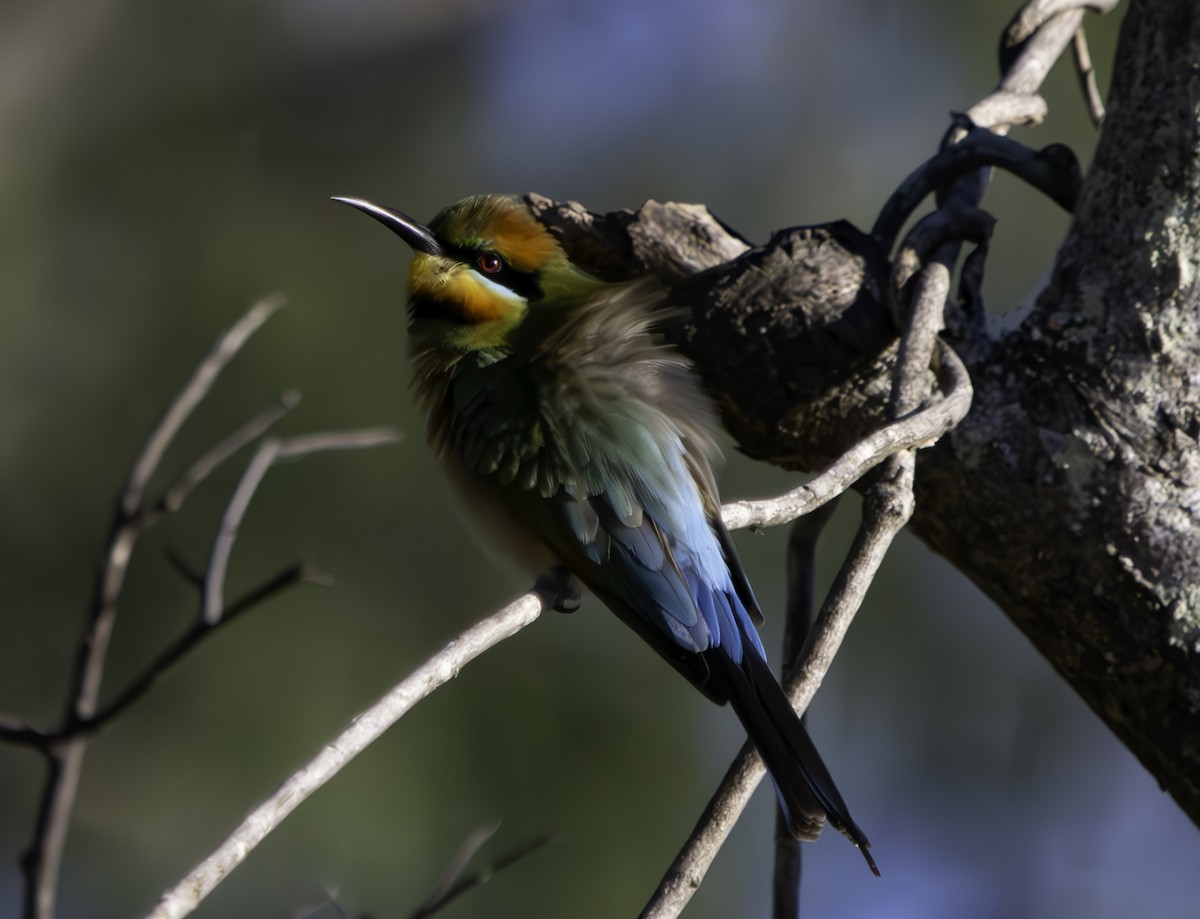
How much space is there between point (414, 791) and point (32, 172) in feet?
6.50

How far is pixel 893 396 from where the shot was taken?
52.1 inches

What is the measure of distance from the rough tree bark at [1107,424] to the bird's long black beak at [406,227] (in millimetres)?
648

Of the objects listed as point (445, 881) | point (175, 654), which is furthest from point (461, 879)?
point (175, 654)

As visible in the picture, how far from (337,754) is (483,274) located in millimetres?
Answer: 1130

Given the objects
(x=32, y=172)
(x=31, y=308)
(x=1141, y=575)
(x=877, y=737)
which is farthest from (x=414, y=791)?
(x=1141, y=575)

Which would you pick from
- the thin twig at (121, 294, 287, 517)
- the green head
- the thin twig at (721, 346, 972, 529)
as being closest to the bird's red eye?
the green head

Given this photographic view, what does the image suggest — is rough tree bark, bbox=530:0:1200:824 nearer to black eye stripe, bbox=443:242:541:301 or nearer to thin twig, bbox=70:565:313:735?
black eye stripe, bbox=443:242:541:301

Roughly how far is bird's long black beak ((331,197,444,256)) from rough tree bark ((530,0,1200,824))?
25.5 inches

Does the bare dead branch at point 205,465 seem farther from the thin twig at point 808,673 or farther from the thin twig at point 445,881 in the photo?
the thin twig at point 808,673

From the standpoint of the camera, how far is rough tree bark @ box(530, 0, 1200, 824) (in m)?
1.26

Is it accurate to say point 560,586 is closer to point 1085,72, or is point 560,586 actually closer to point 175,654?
point 175,654

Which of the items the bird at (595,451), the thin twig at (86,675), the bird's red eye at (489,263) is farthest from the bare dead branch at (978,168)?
the thin twig at (86,675)

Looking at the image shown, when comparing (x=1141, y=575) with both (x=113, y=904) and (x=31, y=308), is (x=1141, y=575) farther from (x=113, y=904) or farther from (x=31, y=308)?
(x=31, y=308)

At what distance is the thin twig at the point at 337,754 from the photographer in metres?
0.77
